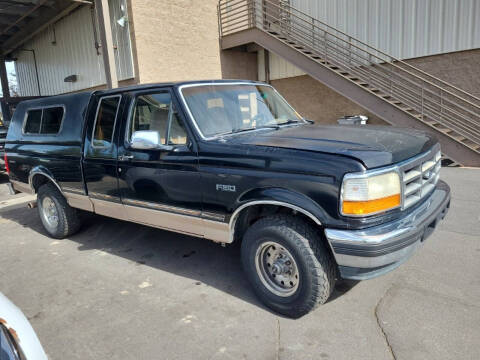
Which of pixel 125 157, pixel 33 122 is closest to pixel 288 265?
pixel 125 157

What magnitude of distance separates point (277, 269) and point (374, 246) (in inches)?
33.9

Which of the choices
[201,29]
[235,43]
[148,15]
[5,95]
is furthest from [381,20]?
[5,95]

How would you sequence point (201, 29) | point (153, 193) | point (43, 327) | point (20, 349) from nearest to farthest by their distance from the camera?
point (20, 349), point (43, 327), point (153, 193), point (201, 29)

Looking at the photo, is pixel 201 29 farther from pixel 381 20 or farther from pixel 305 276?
pixel 305 276

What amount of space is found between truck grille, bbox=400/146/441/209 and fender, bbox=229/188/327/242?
68cm

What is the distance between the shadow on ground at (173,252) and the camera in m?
3.76

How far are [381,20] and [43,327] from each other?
11987mm

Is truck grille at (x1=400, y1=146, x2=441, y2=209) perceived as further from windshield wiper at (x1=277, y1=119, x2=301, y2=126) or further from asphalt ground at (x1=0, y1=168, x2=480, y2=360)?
windshield wiper at (x1=277, y1=119, x2=301, y2=126)

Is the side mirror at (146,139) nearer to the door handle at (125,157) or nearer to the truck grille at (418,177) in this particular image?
the door handle at (125,157)

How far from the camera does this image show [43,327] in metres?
3.17

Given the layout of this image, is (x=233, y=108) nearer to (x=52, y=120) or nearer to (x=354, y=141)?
(x=354, y=141)

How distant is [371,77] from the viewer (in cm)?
1173

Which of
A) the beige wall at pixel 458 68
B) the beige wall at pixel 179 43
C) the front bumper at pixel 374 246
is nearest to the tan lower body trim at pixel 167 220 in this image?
the front bumper at pixel 374 246

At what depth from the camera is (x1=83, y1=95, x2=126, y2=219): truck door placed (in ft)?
13.7
